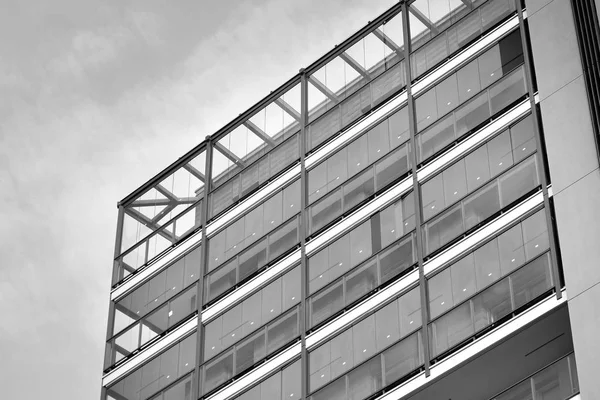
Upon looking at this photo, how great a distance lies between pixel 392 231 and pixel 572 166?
21.9 ft

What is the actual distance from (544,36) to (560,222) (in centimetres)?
611

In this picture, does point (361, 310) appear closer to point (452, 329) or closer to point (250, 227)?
point (452, 329)

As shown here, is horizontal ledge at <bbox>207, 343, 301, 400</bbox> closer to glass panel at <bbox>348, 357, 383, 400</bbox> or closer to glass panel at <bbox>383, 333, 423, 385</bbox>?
glass panel at <bbox>348, 357, 383, 400</bbox>

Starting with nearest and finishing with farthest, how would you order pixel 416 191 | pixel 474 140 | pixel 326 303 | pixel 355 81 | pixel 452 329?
pixel 452 329 → pixel 474 140 → pixel 416 191 → pixel 326 303 → pixel 355 81

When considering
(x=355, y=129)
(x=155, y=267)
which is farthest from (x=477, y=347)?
(x=155, y=267)

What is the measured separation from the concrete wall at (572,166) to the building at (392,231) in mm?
55

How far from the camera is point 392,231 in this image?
1561 inches

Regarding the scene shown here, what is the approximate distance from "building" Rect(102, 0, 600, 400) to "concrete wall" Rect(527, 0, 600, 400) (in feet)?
0.18

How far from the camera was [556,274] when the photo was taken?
33.8 m

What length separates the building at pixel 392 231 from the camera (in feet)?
114

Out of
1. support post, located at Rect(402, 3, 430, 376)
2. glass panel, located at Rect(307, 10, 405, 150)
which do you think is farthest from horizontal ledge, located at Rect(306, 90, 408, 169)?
support post, located at Rect(402, 3, 430, 376)

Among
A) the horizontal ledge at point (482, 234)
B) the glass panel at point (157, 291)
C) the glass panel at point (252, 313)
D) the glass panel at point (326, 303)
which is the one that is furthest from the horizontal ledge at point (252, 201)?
the horizontal ledge at point (482, 234)

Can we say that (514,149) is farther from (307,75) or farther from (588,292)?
(307,75)

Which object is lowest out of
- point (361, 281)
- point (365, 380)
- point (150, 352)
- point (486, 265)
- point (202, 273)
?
point (365, 380)
